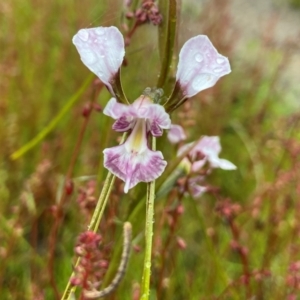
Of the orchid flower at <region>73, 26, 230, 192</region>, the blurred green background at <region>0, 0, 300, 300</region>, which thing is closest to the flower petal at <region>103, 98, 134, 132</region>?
the orchid flower at <region>73, 26, 230, 192</region>

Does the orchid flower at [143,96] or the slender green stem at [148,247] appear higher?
the orchid flower at [143,96]

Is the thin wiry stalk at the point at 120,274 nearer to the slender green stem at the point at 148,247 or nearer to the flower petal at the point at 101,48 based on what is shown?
the slender green stem at the point at 148,247

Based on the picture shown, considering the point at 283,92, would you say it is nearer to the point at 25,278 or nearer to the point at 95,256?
the point at 25,278

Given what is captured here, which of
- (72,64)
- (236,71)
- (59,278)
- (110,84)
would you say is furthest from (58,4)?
(110,84)

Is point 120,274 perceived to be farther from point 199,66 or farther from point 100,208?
point 199,66

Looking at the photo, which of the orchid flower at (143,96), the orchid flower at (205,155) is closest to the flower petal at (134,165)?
the orchid flower at (143,96)

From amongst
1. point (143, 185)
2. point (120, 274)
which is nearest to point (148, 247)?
point (120, 274)
